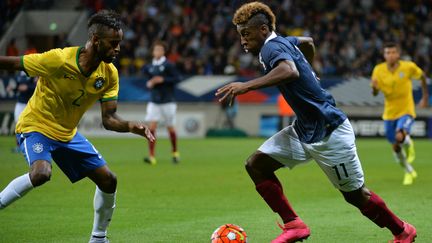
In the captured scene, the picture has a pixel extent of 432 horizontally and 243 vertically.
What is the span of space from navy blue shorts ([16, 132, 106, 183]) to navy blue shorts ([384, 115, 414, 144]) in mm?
8035

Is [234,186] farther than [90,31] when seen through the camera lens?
Yes

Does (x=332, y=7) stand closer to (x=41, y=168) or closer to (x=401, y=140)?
(x=401, y=140)

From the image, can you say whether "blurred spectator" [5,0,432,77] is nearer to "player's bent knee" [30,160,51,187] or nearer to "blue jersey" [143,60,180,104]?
"blue jersey" [143,60,180,104]

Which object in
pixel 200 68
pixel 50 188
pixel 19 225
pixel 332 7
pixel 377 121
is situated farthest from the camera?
pixel 332 7

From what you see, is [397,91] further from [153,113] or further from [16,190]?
[16,190]

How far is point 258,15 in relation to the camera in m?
7.39

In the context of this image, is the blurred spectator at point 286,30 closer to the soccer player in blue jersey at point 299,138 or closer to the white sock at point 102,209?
the soccer player in blue jersey at point 299,138

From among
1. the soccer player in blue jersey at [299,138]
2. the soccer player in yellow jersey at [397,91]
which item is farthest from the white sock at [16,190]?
the soccer player in yellow jersey at [397,91]

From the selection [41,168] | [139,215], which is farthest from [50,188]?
[41,168]

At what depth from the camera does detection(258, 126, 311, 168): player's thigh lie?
7832mm

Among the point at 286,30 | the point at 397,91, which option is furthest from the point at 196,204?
the point at 286,30

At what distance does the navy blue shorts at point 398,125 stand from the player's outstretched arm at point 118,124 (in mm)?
7793

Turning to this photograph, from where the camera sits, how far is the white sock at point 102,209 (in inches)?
307

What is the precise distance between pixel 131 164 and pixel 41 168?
1041cm
